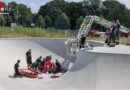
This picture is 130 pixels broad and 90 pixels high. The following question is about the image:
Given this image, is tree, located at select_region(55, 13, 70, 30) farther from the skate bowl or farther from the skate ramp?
the skate ramp

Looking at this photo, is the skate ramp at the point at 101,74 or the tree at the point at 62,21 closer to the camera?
the skate ramp at the point at 101,74

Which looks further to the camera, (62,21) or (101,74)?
(62,21)

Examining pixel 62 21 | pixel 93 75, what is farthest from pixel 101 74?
pixel 62 21

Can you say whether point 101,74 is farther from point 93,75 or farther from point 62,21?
point 62,21

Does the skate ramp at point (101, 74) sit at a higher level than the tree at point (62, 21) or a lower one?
lower

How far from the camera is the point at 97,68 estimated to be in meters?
8.04

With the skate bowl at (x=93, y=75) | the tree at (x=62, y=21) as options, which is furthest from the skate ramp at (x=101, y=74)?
the tree at (x=62, y=21)

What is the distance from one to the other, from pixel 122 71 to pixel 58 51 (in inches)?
443

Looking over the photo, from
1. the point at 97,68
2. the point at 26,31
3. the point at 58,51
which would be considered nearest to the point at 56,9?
the point at 26,31

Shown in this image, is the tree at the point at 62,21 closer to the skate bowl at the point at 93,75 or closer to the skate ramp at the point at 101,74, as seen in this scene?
the skate bowl at the point at 93,75

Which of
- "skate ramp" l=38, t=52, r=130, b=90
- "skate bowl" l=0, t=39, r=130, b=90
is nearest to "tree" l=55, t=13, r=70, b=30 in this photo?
"skate bowl" l=0, t=39, r=130, b=90

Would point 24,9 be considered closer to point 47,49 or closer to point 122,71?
point 47,49

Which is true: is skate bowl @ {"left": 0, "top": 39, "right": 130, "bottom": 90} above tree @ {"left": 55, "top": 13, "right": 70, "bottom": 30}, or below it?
below

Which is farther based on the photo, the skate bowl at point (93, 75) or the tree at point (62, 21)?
the tree at point (62, 21)
